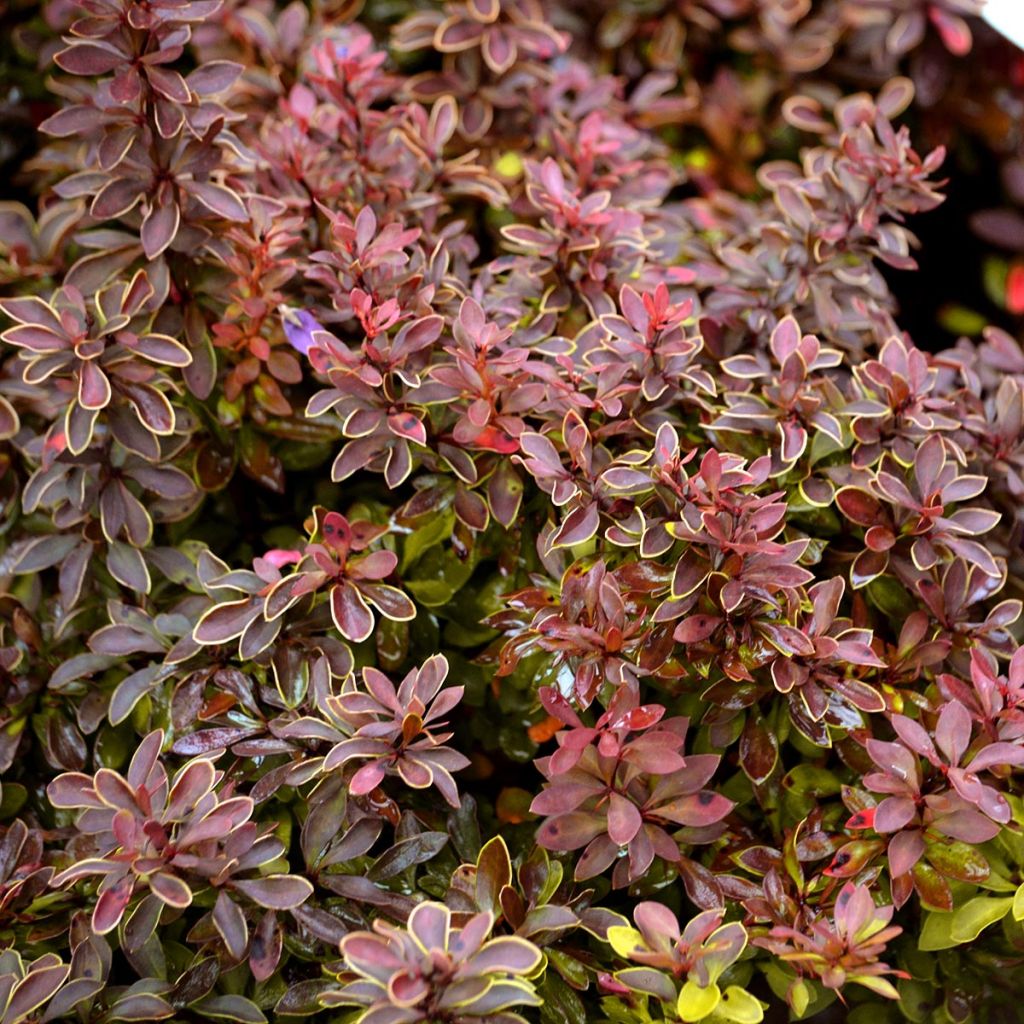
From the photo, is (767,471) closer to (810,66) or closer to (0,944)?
(0,944)

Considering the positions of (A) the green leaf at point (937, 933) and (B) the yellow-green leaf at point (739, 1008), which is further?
(A) the green leaf at point (937, 933)

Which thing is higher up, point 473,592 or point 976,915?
point 976,915

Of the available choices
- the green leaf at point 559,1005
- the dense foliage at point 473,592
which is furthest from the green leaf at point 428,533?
the green leaf at point 559,1005

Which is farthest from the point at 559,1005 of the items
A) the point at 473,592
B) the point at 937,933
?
the point at 473,592

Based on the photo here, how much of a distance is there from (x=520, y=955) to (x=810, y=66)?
190 centimetres

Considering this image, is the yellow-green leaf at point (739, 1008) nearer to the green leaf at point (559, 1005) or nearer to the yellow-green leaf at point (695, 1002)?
the yellow-green leaf at point (695, 1002)

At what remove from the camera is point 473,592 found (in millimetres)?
1496

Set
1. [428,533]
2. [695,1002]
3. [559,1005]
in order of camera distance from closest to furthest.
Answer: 1. [695,1002]
2. [559,1005]
3. [428,533]

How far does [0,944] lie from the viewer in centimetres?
122

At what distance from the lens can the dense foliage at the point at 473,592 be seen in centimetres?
114

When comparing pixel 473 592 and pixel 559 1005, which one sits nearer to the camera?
pixel 559 1005

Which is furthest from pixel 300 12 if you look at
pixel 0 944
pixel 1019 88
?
pixel 0 944

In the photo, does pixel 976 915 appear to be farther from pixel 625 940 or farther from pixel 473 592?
pixel 473 592

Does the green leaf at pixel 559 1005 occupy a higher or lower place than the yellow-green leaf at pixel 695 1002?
lower
